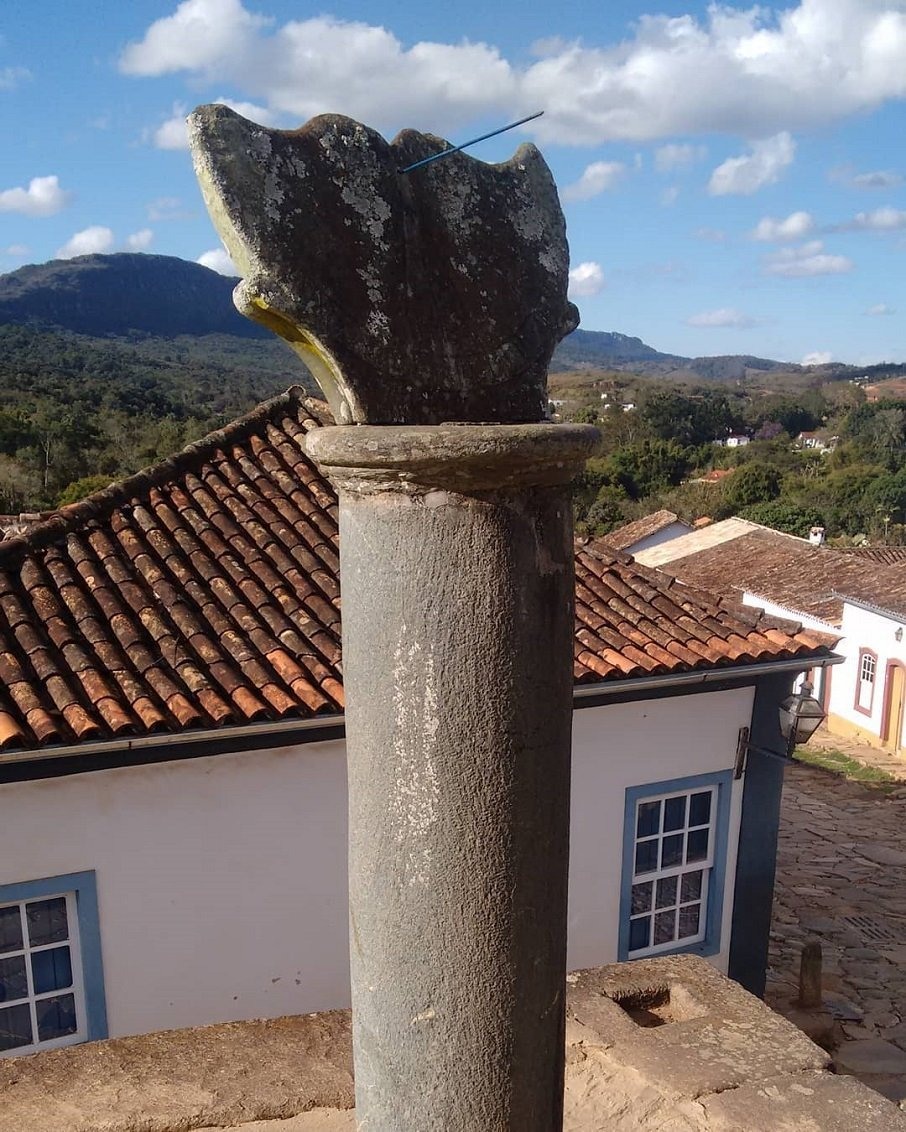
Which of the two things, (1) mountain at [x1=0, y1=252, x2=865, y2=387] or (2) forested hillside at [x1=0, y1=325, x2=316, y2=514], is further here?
(1) mountain at [x1=0, y1=252, x2=865, y2=387]

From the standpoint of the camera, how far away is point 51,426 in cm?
3369

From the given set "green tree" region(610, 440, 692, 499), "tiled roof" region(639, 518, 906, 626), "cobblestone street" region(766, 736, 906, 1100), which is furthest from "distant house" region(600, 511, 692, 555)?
"green tree" region(610, 440, 692, 499)

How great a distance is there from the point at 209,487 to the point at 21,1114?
15.1ft

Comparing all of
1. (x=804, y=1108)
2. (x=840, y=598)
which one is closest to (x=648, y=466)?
(x=840, y=598)

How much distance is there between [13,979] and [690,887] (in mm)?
4748

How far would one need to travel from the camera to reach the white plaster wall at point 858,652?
1938 centimetres

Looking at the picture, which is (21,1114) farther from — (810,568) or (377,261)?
(810,568)

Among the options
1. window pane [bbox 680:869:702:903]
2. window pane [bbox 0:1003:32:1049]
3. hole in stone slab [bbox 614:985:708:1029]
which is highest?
hole in stone slab [bbox 614:985:708:1029]

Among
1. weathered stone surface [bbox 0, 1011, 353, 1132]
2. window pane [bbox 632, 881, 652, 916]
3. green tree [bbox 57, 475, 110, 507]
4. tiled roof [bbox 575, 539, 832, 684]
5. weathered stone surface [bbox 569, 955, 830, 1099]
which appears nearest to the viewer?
weathered stone surface [bbox 0, 1011, 353, 1132]

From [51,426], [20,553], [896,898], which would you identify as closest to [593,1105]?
[20,553]

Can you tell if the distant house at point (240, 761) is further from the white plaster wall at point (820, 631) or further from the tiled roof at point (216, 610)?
the white plaster wall at point (820, 631)

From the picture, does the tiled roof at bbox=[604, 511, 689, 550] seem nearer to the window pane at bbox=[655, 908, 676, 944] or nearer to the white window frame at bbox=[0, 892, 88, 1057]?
the window pane at bbox=[655, 908, 676, 944]

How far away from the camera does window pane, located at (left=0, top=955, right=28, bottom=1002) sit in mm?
5281

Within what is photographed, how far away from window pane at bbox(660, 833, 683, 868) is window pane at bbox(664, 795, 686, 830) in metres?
0.08
